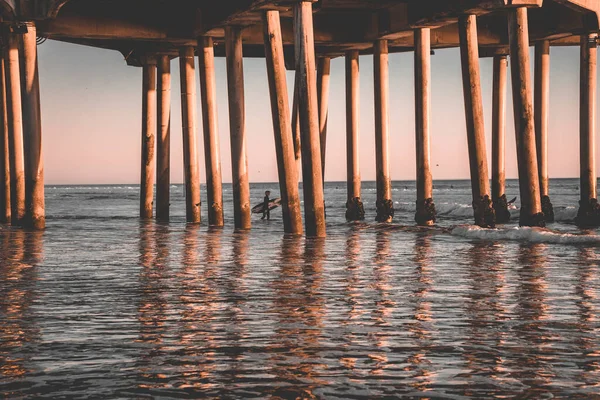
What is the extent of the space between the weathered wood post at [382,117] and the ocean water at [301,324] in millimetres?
10710

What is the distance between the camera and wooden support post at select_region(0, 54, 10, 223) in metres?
30.7

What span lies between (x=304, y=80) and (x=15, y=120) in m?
9.35

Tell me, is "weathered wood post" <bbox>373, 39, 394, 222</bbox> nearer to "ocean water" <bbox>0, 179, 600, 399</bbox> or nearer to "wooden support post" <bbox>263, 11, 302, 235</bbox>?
"wooden support post" <bbox>263, 11, 302, 235</bbox>

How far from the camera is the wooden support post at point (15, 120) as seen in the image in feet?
89.1

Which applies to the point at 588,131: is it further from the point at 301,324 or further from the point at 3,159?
the point at 301,324

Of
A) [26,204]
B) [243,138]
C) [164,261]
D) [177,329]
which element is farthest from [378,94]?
[177,329]

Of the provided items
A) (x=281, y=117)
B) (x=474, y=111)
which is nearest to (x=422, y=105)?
(x=474, y=111)

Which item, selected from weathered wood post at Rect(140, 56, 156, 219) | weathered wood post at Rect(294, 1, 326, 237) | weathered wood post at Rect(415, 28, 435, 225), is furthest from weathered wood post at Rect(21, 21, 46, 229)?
weathered wood post at Rect(415, 28, 435, 225)

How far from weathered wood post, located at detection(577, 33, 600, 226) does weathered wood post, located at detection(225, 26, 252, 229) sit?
368 inches

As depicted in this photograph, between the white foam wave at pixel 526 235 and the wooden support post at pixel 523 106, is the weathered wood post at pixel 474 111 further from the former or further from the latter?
the wooden support post at pixel 523 106

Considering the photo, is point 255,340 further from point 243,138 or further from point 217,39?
point 217,39

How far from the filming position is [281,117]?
A: 23.0 metres

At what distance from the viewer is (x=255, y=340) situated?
903 cm

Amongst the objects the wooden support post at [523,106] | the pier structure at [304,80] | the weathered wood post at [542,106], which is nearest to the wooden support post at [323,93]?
the pier structure at [304,80]
